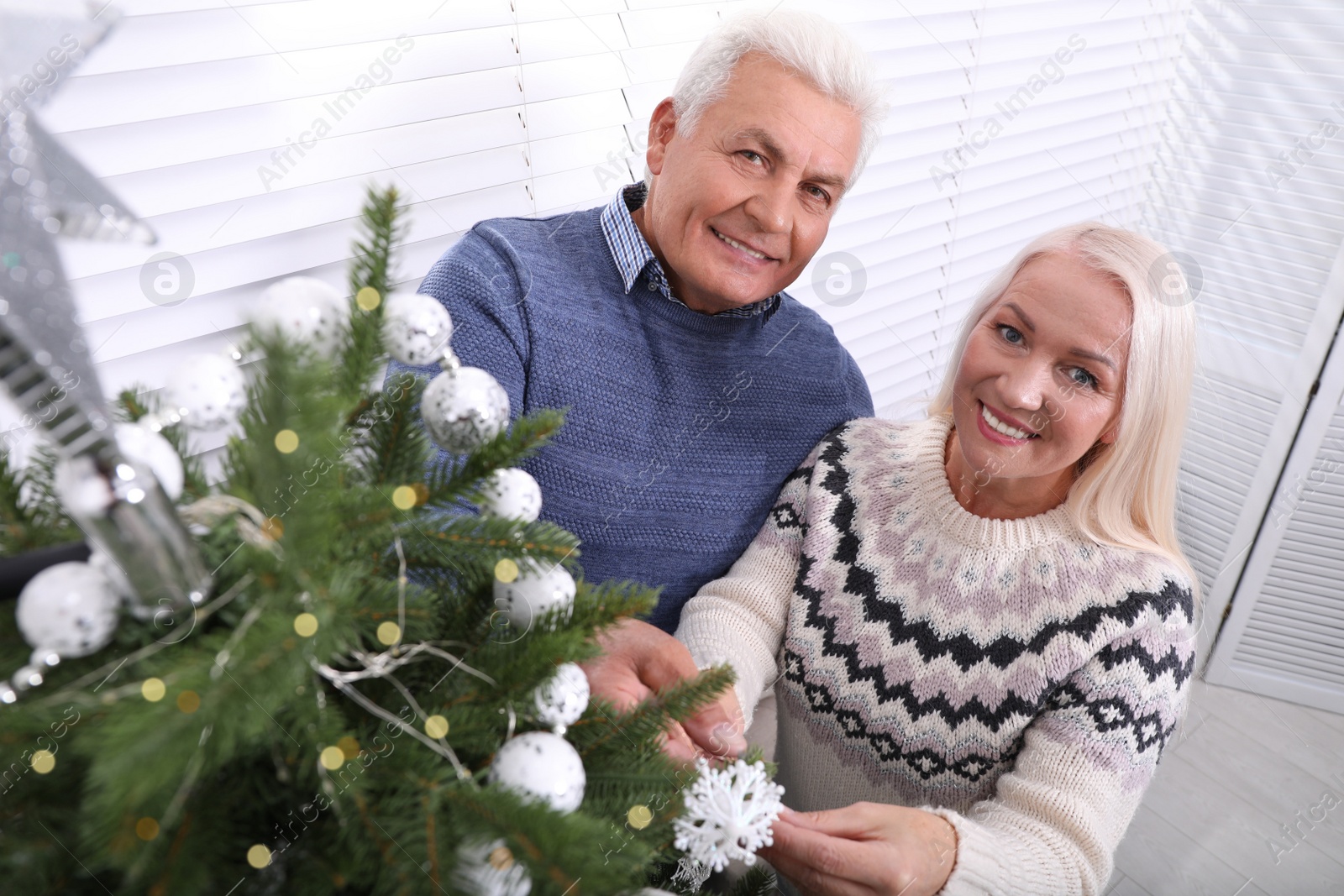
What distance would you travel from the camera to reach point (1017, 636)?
1.19m

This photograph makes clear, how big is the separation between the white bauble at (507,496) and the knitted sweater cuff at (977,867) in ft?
2.31

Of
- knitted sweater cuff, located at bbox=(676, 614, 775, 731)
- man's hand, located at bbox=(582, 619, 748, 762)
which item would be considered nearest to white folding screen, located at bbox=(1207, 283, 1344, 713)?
knitted sweater cuff, located at bbox=(676, 614, 775, 731)

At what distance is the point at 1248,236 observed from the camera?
2533mm

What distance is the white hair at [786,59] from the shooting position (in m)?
1.30

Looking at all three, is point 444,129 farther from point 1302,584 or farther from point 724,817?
point 1302,584

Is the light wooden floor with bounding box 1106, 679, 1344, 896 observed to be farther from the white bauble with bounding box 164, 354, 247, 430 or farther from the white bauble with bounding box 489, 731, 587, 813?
the white bauble with bounding box 164, 354, 247, 430

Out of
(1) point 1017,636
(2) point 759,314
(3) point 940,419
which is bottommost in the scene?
(1) point 1017,636

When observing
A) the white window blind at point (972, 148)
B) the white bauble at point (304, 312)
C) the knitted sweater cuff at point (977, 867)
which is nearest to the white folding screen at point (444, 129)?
the white window blind at point (972, 148)

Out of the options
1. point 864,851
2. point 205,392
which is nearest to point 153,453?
point 205,392

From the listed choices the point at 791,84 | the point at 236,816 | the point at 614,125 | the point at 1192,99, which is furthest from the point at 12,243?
the point at 1192,99

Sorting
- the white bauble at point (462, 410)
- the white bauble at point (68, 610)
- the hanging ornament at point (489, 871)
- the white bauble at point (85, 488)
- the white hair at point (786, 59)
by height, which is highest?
the white hair at point (786, 59)

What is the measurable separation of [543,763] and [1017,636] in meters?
0.81

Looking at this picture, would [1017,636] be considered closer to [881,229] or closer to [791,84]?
[791,84]

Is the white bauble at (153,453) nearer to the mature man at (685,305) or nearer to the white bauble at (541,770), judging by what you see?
the white bauble at (541,770)
